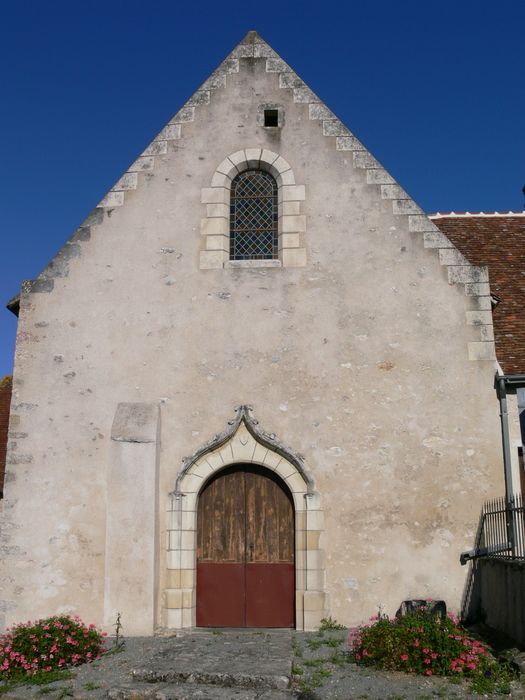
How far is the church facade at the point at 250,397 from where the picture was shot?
839cm

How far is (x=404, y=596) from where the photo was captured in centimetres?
823

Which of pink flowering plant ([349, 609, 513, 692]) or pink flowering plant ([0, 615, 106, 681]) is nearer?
pink flowering plant ([349, 609, 513, 692])

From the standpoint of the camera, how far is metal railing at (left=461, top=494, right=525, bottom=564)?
7367 millimetres

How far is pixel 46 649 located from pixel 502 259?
29.1 feet

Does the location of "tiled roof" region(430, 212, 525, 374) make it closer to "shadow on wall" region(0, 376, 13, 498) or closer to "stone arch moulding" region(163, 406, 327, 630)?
"stone arch moulding" region(163, 406, 327, 630)

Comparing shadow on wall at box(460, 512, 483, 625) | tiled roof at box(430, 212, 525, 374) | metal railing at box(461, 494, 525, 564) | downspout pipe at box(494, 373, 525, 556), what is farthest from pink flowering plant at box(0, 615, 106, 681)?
tiled roof at box(430, 212, 525, 374)

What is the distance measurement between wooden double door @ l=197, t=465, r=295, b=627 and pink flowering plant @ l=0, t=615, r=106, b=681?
171cm

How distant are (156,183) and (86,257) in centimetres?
140

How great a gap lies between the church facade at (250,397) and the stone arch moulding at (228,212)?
0.10 feet

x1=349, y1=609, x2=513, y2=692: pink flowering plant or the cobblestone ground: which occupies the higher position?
x1=349, y1=609, x2=513, y2=692: pink flowering plant

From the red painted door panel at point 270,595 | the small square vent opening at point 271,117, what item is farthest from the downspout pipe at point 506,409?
the small square vent opening at point 271,117

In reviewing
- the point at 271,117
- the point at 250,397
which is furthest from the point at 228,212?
the point at 250,397

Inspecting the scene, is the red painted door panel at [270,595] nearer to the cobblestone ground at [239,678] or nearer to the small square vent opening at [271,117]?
the cobblestone ground at [239,678]

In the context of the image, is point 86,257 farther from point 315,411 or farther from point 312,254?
point 315,411
